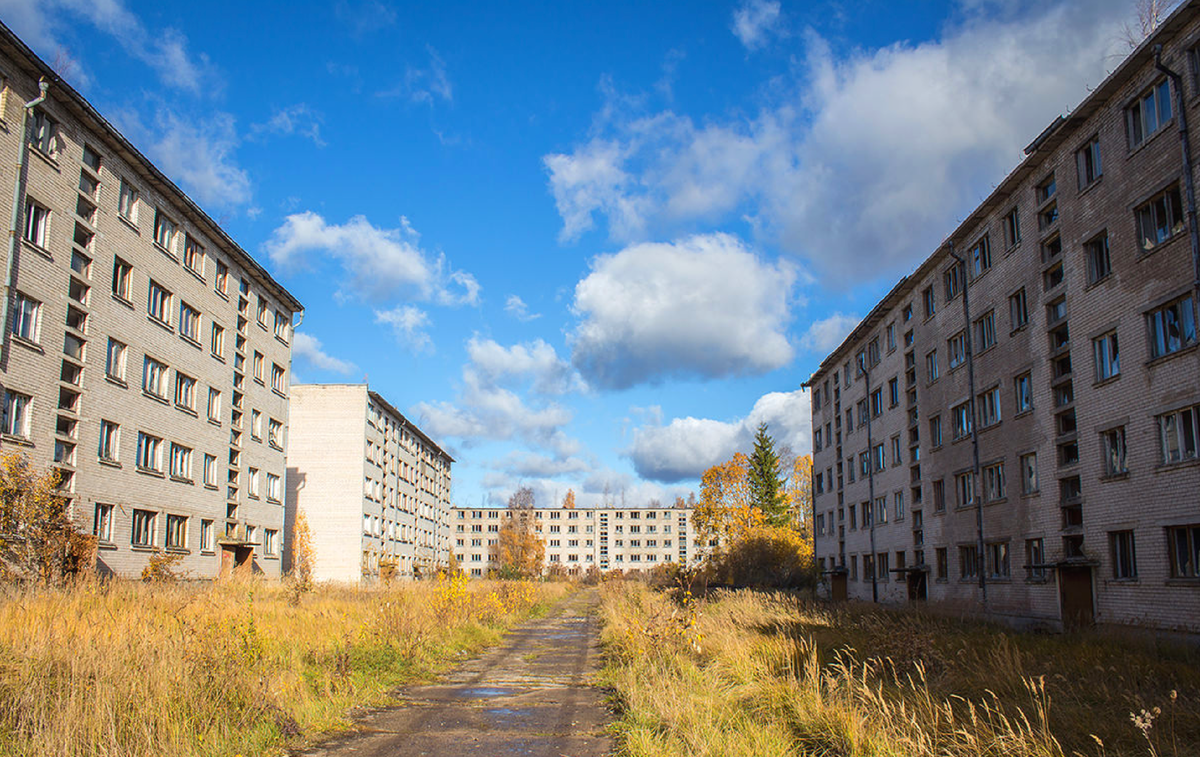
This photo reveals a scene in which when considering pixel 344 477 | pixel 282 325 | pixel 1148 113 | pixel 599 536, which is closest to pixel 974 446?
pixel 1148 113

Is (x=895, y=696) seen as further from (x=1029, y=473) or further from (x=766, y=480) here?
(x=766, y=480)

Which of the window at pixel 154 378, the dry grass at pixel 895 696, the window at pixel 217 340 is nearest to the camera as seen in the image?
the dry grass at pixel 895 696

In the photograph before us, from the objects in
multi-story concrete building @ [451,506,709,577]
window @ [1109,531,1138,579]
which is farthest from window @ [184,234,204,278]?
multi-story concrete building @ [451,506,709,577]

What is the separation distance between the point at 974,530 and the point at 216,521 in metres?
30.7

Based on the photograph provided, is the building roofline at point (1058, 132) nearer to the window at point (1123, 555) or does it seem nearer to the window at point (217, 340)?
the window at point (1123, 555)

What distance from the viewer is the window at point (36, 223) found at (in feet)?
76.2

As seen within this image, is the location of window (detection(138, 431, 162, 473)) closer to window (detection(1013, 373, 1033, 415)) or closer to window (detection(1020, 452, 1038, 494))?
window (detection(1020, 452, 1038, 494))

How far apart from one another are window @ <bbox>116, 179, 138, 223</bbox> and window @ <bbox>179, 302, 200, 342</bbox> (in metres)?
4.59

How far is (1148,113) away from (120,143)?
99.0 feet

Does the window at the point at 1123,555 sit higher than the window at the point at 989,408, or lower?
lower

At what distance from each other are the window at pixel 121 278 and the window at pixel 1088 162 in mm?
30157

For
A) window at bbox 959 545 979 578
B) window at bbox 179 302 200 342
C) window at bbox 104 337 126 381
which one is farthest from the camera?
window at bbox 179 302 200 342

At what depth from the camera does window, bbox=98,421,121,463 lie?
89.8 ft

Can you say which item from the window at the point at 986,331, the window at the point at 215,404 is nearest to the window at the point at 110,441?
the window at the point at 215,404
